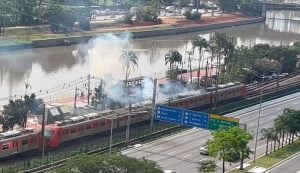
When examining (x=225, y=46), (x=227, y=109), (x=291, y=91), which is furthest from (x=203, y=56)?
(x=227, y=109)

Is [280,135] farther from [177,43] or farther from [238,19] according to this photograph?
[238,19]

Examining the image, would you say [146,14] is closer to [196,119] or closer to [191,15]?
[191,15]

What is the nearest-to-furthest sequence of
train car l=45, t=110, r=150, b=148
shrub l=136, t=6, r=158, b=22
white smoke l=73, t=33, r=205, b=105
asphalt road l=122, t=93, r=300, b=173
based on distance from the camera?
asphalt road l=122, t=93, r=300, b=173
train car l=45, t=110, r=150, b=148
white smoke l=73, t=33, r=205, b=105
shrub l=136, t=6, r=158, b=22

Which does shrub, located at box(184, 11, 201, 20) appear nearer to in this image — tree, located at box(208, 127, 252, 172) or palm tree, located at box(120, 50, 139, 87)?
palm tree, located at box(120, 50, 139, 87)

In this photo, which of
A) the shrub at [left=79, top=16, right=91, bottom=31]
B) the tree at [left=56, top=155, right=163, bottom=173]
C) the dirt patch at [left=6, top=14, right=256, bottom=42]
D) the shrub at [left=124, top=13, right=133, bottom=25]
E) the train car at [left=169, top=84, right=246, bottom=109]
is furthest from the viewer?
the shrub at [left=124, top=13, right=133, bottom=25]

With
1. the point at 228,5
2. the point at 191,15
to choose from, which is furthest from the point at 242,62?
the point at 228,5

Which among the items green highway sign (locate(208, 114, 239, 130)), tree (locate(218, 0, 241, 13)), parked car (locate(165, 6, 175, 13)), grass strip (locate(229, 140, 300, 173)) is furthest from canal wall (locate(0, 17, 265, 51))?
grass strip (locate(229, 140, 300, 173))
